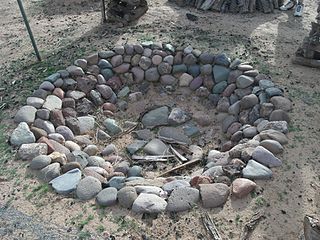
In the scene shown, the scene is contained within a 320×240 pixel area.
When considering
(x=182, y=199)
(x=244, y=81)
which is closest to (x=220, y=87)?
(x=244, y=81)

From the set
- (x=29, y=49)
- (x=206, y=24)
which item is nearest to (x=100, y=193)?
(x=29, y=49)

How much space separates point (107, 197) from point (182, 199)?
2.38ft

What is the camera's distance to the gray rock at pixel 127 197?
398 centimetres

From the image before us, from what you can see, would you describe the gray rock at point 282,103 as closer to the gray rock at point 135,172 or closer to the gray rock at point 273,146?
the gray rock at point 273,146

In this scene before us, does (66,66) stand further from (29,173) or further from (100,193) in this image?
(100,193)

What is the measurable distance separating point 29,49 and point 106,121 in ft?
6.84

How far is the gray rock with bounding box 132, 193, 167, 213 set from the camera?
3885mm

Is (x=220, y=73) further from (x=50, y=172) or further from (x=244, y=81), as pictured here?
(x=50, y=172)

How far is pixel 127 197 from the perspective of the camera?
13.1 ft

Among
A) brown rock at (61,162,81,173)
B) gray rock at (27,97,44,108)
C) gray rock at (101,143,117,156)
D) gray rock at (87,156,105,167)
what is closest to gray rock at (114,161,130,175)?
Answer: gray rock at (87,156,105,167)

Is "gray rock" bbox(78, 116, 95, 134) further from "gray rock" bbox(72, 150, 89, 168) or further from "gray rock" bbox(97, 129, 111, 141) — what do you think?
"gray rock" bbox(72, 150, 89, 168)

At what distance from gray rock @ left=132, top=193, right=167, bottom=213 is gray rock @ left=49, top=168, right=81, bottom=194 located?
2.24 feet

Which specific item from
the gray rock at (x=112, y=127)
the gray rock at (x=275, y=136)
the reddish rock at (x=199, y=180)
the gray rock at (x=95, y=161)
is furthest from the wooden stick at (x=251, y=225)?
the gray rock at (x=112, y=127)

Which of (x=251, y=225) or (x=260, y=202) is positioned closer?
(x=251, y=225)
